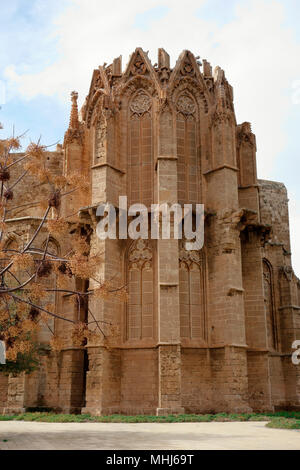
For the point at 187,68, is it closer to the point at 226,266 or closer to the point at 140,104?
the point at 140,104

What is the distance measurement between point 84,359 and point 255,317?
692 cm

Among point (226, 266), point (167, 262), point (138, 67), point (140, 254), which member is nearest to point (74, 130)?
point (138, 67)

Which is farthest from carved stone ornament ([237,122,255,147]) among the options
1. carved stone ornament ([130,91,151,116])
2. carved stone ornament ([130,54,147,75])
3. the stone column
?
carved stone ornament ([130,54,147,75])

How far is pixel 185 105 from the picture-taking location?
71.8ft

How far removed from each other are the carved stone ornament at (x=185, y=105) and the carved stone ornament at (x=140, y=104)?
128 cm

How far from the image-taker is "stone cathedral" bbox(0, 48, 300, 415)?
60.1 ft

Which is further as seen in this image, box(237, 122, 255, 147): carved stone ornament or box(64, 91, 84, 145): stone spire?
box(237, 122, 255, 147): carved stone ornament

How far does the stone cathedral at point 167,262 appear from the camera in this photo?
18.3 meters

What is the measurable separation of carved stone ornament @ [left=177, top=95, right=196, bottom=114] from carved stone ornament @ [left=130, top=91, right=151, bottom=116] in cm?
128

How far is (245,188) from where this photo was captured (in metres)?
23.3

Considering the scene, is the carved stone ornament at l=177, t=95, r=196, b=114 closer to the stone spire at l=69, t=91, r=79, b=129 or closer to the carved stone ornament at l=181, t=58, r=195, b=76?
the carved stone ornament at l=181, t=58, r=195, b=76

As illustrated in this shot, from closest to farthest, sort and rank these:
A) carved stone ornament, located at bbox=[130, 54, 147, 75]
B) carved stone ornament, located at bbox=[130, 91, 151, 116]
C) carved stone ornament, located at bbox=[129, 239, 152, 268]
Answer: carved stone ornament, located at bbox=[129, 239, 152, 268] → carved stone ornament, located at bbox=[130, 91, 151, 116] → carved stone ornament, located at bbox=[130, 54, 147, 75]

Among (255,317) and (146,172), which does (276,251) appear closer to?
(255,317)
